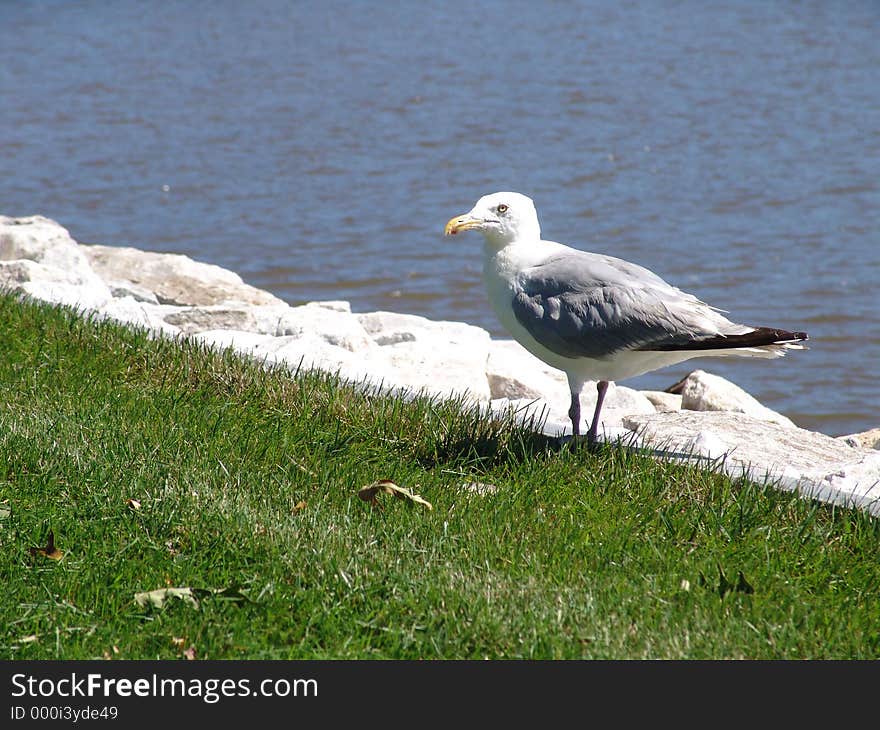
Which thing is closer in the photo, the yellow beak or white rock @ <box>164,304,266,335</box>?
the yellow beak

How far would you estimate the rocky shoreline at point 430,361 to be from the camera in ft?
17.3

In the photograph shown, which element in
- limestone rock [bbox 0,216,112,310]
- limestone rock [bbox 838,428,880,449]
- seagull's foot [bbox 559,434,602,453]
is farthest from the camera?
limestone rock [bbox 0,216,112,310]

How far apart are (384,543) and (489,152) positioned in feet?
42.8

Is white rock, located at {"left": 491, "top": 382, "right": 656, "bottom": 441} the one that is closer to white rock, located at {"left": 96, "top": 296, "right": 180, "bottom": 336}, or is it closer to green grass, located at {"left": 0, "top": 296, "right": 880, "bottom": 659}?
green grass, located at {"left": 0, "top": 296, "right": 880, "bottom": 659}

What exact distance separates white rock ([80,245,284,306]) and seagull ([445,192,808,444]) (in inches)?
203

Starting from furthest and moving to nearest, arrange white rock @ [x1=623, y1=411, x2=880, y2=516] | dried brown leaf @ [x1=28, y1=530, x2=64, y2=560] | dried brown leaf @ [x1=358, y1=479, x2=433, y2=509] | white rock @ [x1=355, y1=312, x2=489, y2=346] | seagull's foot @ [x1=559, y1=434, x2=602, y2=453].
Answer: white rock @ [x1=355, y1=312, x2=489, y2=346]
seagull's foot @ [x1=559, y1=434, x2=602, y2=453]
white rock @ [x1=623, y1=411, x2=880, y2=516]
dried brown leaf @ [x1=358, y1=479, x2=433, y2=509]
dried brown leaf @ [x1=28, y1=530, x2=64, y2=560]

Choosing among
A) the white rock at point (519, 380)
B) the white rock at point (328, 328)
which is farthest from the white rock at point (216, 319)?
the white rock at point (519, 380)

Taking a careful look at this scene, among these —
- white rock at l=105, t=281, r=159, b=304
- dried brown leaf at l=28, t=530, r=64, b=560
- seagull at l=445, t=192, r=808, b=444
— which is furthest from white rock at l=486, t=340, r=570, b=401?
dried brown leaf at l=28, t=530, r=64, b=560

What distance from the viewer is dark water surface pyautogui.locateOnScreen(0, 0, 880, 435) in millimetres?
11789

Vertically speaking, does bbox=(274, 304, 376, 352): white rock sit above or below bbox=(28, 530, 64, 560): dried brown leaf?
below

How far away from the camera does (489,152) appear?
655 inches

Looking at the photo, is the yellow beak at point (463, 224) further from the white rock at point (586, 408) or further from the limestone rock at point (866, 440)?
the limestone rock at point (866, 440)

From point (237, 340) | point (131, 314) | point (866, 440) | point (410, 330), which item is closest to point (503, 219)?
point (237, 340)

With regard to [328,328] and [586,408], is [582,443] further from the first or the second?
[328,328]
